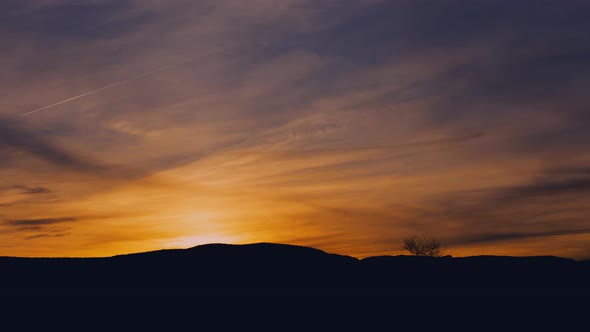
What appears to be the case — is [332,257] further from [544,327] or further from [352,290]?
[544,327]

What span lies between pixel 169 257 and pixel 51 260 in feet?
36.2

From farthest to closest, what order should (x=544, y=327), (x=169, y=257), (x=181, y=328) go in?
(x=169, y=257) → (x=544, y=327) → (x=181, y=328)

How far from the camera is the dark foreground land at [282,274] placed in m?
54.8

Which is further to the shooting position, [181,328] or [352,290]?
[352,290]

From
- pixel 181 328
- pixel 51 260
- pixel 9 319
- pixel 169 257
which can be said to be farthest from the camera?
pixel 169 257

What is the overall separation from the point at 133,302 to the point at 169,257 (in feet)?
42.9

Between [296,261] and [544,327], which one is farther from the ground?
[296,261]

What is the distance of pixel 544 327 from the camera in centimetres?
5309

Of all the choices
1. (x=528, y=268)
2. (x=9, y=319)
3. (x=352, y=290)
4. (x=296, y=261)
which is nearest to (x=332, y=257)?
(x=296, y=261)

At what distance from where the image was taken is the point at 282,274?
62.8 metres

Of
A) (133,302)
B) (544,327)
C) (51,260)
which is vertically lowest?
(544,327)

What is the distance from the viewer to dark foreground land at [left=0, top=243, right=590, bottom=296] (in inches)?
2157

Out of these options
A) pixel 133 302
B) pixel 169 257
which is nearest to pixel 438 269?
pixel 169 257

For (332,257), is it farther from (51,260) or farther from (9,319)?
(9,319)
